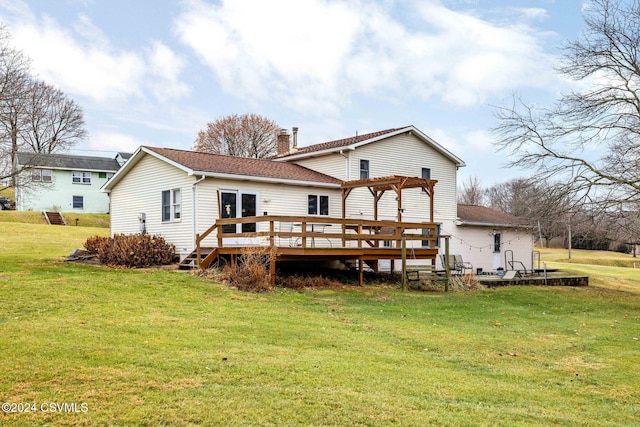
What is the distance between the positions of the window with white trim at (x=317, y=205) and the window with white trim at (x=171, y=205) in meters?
5.13

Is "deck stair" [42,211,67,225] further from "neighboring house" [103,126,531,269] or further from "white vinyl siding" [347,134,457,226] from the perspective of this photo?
"white vinyl siding" [347,134,457,226]

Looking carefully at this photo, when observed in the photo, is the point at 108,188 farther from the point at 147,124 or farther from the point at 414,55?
the point at 147,124

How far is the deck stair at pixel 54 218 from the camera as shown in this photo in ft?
139

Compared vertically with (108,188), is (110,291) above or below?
below

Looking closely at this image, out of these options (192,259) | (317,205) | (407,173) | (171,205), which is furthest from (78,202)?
(407,173)

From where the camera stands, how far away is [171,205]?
21.3 meters

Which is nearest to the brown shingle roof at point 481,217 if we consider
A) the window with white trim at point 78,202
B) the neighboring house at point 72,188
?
the neighboring house at point 72,188

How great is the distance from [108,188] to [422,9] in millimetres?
15571

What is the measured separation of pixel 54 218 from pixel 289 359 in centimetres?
4016

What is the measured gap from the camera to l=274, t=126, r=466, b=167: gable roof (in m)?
24.1

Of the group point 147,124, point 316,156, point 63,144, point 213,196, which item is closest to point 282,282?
point 213,196

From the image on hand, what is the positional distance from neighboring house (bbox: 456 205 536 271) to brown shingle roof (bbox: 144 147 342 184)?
8816mm

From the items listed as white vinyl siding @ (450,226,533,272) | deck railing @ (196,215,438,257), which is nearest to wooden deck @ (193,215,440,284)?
deck railing @ (196,215,438,257)

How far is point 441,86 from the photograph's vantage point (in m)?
23.6
